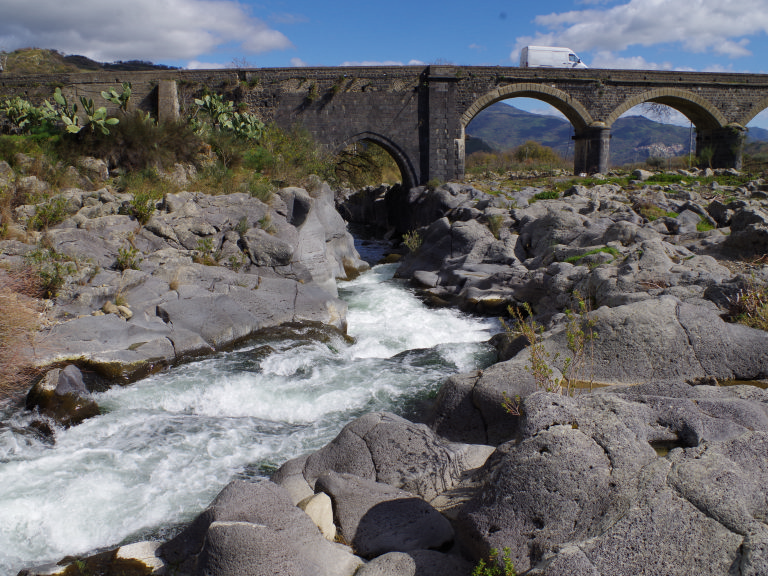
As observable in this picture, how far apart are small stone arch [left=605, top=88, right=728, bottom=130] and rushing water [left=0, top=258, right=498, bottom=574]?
1768 centimetres

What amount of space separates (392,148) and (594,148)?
327 inches

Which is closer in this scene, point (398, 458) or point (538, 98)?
point (398, 458)

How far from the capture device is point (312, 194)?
1456 centimetres

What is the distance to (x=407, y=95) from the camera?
829 inches

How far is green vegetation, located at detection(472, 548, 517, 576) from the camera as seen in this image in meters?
2.48

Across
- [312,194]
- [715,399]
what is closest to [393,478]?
[715,399]

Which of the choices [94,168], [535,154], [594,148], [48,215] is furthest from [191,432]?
[535,154]

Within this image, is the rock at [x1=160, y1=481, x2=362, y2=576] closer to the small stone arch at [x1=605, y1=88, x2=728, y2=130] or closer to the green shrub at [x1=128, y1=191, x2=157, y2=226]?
the green shrub at [x1=128, y1=191, x2=157, y2=226]

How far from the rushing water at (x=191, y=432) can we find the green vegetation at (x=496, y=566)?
2.41 metres

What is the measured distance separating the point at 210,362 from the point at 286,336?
4.72 ft

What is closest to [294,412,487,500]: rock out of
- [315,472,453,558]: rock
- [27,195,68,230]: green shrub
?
[315,472,453,558]: rock

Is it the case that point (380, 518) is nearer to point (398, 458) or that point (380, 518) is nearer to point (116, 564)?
Answer: point (398, 458)

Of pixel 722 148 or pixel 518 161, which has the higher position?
pixel 518 161

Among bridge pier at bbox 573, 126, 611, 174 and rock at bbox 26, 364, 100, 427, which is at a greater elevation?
bridge pier at bbox 573, 126, 611, 174
